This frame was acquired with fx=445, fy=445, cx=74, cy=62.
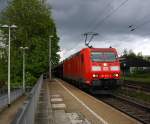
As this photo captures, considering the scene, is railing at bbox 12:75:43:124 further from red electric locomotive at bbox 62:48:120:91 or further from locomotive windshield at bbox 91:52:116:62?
locomotive windshield at bbox 91:52:116:62

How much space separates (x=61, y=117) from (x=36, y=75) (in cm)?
5361

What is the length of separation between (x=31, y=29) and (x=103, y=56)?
48378 mm

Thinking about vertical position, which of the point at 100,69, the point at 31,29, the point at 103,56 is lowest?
the point at 100,69

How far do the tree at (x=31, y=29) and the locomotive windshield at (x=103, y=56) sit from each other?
39614 mm

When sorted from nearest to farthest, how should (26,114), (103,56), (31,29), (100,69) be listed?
(26,114)
(100,69)
(103,56)
(31,29)

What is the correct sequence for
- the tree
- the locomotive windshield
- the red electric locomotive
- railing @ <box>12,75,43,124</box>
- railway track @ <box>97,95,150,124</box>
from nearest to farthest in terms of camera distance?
railing @ <box>12,75,43,124</box>
railway track @ <box>97,95,150,124</box>
the red electric locomotive
the locomotive windshield
the tree

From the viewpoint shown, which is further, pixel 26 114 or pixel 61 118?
pixel 61 118

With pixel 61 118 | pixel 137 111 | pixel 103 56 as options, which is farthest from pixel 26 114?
pixel 103 56

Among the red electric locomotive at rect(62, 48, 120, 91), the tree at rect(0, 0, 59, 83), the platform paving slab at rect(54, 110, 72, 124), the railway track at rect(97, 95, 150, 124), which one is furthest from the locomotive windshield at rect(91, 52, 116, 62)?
the tree at rect(0, 0, 59, 83)

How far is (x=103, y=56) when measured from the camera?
102 ft

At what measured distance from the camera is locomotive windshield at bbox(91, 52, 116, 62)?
30.8 meters

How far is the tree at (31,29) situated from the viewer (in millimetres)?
70688

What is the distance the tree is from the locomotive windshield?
130 ft

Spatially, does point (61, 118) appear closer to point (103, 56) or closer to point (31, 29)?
point (103, 56)
